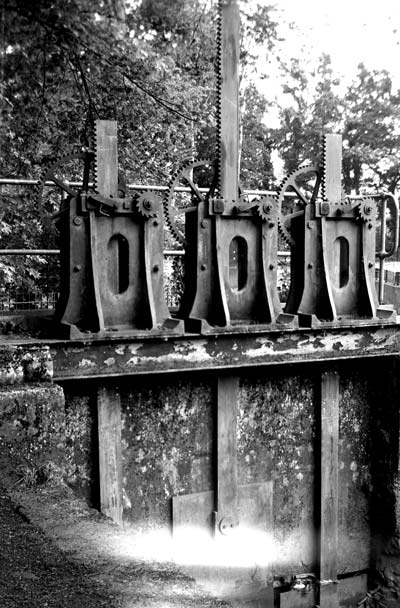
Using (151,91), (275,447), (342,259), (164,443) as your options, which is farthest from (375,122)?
(275,447)

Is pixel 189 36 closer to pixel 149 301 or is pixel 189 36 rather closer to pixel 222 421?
pixel 149 301

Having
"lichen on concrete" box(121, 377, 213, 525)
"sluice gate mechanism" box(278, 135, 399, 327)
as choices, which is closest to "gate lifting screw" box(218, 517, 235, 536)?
"lichen on concrete" box(121, 377, 213, 525)

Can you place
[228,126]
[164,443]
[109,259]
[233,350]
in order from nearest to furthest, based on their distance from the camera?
[109,259]
[228,126]
[233,350]
[164,443]

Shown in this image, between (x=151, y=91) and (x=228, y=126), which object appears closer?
(x=151, y=91)

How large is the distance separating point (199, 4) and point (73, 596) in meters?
1.88

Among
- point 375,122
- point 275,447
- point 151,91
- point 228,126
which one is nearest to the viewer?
point 375,122

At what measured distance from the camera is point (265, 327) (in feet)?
15.9

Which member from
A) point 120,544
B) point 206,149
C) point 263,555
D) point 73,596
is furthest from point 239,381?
point 73,596

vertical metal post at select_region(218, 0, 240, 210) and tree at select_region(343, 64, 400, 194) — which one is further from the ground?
vertical metal post at select_region(218, 0, 240, 210)

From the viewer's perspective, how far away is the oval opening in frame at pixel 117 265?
455 centimetres

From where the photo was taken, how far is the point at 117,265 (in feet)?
15.0

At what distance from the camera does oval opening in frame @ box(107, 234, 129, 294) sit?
4.55 m

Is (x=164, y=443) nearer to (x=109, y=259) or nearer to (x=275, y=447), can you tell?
(x=275, y=447)

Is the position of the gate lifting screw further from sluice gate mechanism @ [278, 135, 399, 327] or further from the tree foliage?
the tree foliage
